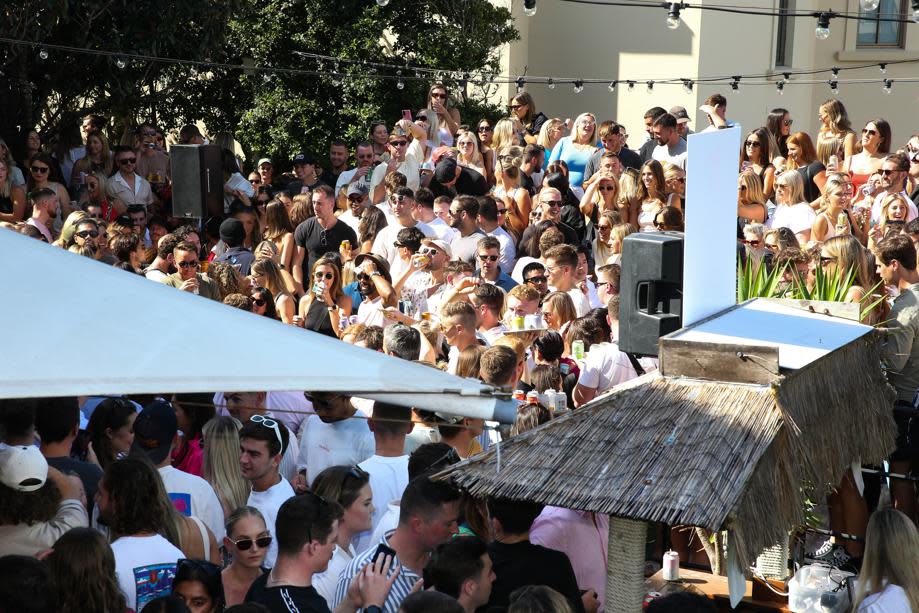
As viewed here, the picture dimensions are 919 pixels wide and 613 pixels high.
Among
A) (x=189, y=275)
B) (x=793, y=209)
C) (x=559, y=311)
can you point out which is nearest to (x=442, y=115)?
(x=793, y=209)

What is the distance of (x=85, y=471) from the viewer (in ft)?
18.4

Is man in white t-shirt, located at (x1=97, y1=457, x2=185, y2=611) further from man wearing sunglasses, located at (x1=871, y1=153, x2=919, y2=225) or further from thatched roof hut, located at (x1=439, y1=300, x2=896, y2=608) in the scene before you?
man wearing sunglasses, located at (x1=871, y1=153, x2=919, y2=225)

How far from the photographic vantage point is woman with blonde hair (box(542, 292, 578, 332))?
8161mm

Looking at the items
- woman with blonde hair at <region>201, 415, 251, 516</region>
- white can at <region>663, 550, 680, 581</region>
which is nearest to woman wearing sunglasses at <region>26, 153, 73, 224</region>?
woman with blonde hair at <region>201, 415, 251, 516</region>

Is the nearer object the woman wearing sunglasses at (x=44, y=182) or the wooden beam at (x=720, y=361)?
the wooden beam at (x=720, y=361)

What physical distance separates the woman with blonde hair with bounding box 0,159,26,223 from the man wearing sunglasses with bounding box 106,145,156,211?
1.21 meters

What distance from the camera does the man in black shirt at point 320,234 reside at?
1112 centimetres

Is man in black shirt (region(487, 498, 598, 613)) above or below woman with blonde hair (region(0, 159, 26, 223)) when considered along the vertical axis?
below

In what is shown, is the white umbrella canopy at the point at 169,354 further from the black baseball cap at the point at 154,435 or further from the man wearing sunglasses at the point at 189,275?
the man wearing sunglasses at the point at 189,275

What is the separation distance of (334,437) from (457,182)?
6798 mm

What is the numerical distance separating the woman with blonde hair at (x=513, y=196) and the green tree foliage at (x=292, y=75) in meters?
4.93

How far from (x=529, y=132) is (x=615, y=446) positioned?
12121 mm

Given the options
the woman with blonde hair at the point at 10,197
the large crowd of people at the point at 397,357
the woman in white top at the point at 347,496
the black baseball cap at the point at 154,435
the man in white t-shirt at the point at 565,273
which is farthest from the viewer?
the woman with blonde hair at the point at 10,197

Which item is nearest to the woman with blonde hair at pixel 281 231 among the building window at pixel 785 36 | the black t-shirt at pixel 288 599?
the black t-shirt at pixel 288 599
